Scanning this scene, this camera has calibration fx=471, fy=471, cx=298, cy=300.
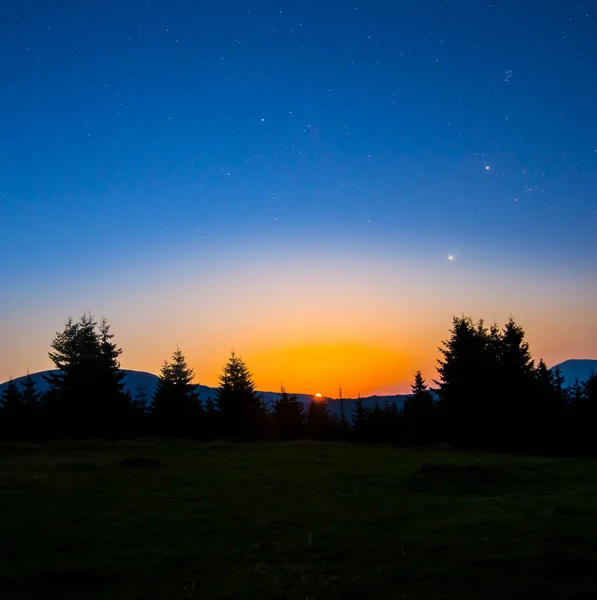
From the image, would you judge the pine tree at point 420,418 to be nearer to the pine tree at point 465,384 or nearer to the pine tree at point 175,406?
the pine tree at point 465,384

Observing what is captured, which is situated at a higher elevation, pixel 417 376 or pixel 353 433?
pixel 417 376

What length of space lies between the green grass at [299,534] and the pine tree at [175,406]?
37.3 meters

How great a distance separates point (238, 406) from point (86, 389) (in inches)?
724

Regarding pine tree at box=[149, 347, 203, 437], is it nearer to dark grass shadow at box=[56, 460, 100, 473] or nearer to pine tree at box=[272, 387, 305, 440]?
pine tree at box=[272, 387, 305, 440]

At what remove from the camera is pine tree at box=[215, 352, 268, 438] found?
2359 inches

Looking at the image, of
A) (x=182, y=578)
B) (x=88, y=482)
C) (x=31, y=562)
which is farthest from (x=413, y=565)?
(x=88, y=482)

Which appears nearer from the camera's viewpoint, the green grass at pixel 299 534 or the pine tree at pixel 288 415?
the green grass at pixel 299 534

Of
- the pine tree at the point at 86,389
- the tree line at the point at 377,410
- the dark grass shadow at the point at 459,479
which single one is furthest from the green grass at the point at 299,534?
the pine tree at the point at 86,389

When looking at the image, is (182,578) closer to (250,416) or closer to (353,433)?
(353,433)

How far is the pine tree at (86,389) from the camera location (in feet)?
168

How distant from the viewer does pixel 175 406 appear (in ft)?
193

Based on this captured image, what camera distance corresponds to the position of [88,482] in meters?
18.0

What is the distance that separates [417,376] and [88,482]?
70495 mm

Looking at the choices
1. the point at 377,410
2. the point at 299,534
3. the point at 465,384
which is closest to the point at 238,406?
the point at 377,410
